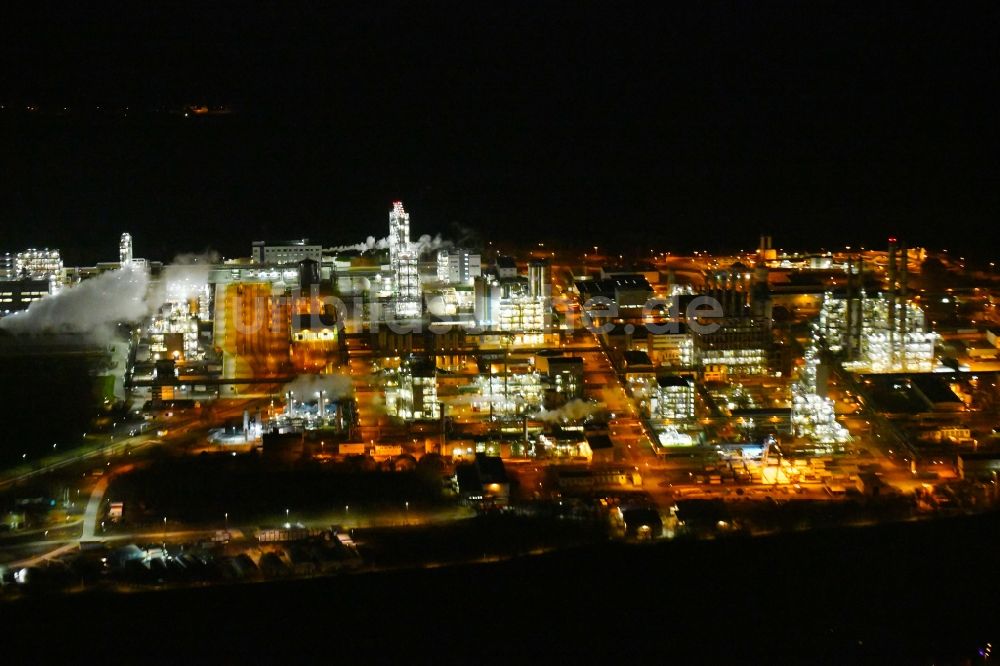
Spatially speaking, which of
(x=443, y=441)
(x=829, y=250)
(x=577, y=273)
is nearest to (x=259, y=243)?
(x=577, y=273)

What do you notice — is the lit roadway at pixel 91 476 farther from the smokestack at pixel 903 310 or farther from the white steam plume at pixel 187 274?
the smokestack at pixel 903 310

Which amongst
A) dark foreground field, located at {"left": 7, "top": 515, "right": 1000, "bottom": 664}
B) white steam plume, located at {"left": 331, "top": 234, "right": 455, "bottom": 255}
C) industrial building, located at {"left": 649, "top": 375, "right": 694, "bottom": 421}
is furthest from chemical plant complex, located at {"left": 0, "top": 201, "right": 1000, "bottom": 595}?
white steam plume, located at {"left": 331, "top": 234, "right": 455, "bottom": 255}

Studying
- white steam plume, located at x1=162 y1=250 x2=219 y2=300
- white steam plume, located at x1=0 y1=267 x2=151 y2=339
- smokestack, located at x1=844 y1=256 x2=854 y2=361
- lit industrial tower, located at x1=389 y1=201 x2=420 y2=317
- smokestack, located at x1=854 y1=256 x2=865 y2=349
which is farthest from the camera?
white steam plume, located at x1=162 y1=250 x2=219 y2=300

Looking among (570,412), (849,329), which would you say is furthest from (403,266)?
(849,329)

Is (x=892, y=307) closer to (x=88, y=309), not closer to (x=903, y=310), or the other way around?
(x=903, y=310)

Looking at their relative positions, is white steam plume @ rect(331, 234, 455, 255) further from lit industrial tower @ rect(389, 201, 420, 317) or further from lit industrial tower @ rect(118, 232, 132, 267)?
lit industrial tower @ rect(118, 232, 132, 267)

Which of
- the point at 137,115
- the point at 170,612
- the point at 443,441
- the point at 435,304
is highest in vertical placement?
the point at 137,115

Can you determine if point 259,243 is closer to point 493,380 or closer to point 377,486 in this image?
point 493,380
